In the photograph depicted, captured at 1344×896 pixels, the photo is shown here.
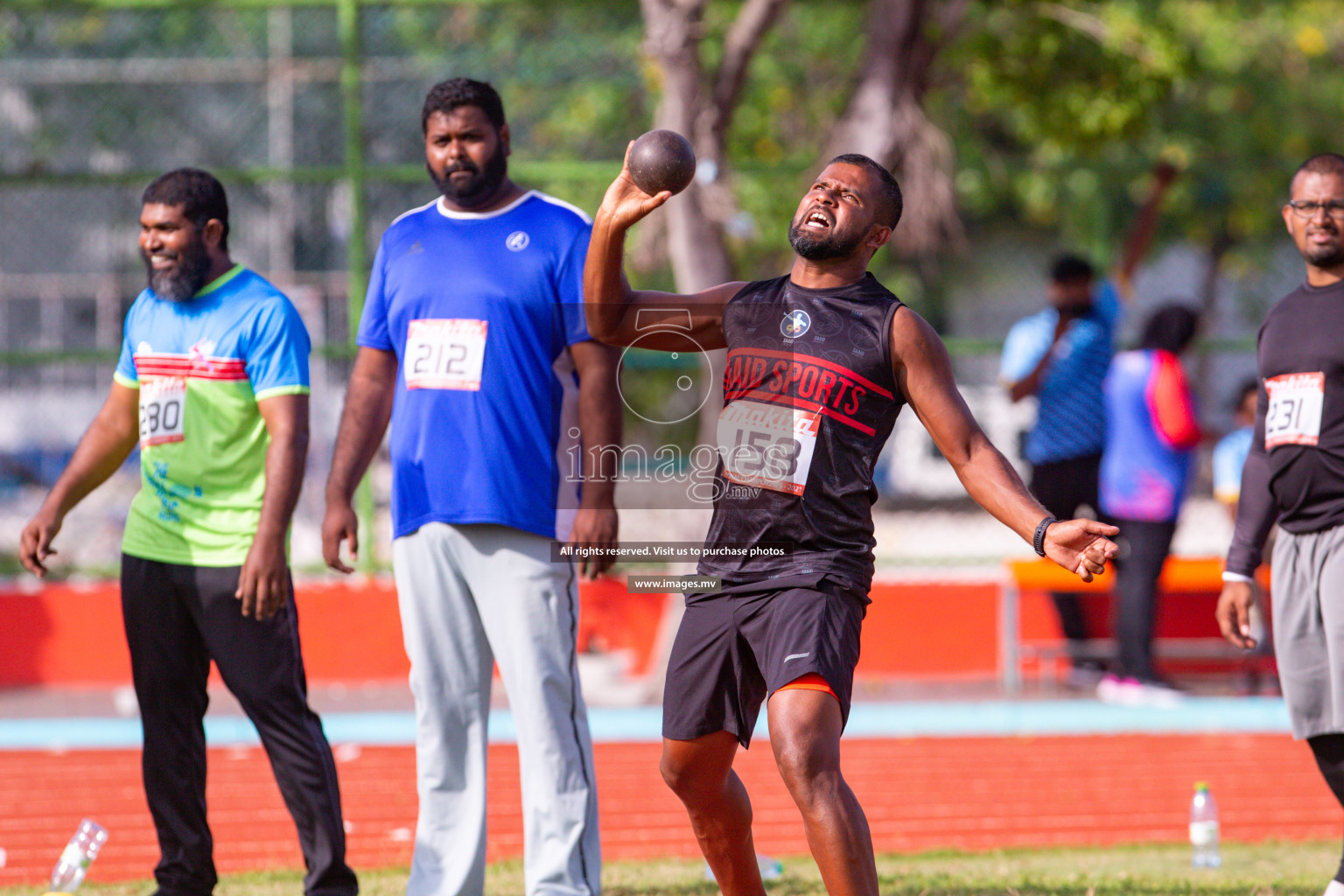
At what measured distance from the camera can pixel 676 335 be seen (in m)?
4.31

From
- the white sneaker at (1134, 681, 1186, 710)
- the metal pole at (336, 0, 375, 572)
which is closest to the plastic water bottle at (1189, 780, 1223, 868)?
the white sneaker at (1134, 681, 1186, 710)

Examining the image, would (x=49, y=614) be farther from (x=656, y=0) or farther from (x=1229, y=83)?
(x=1229, y=83)

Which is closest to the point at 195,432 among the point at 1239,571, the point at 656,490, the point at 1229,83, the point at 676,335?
the point at 676,335

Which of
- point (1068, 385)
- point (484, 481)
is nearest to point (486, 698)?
point (484, 481)

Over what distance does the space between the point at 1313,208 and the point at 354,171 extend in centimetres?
687

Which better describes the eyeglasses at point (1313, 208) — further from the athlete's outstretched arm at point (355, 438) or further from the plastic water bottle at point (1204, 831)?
the athlete's outstretched arm at point (355, 438)

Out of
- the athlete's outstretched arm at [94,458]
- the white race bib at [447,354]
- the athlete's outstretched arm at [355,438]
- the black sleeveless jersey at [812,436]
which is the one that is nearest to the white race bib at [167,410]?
the athlete's outstretched arm at [94,458]

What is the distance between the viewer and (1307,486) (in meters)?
4.74

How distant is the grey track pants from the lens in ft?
14.2

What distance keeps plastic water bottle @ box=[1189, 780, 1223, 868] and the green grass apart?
6 centimetres

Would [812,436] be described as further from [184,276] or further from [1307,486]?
[184,276]

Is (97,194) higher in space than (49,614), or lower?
higher

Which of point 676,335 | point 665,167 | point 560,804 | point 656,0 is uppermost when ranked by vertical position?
point 656,0

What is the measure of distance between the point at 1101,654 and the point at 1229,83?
12.9 m
